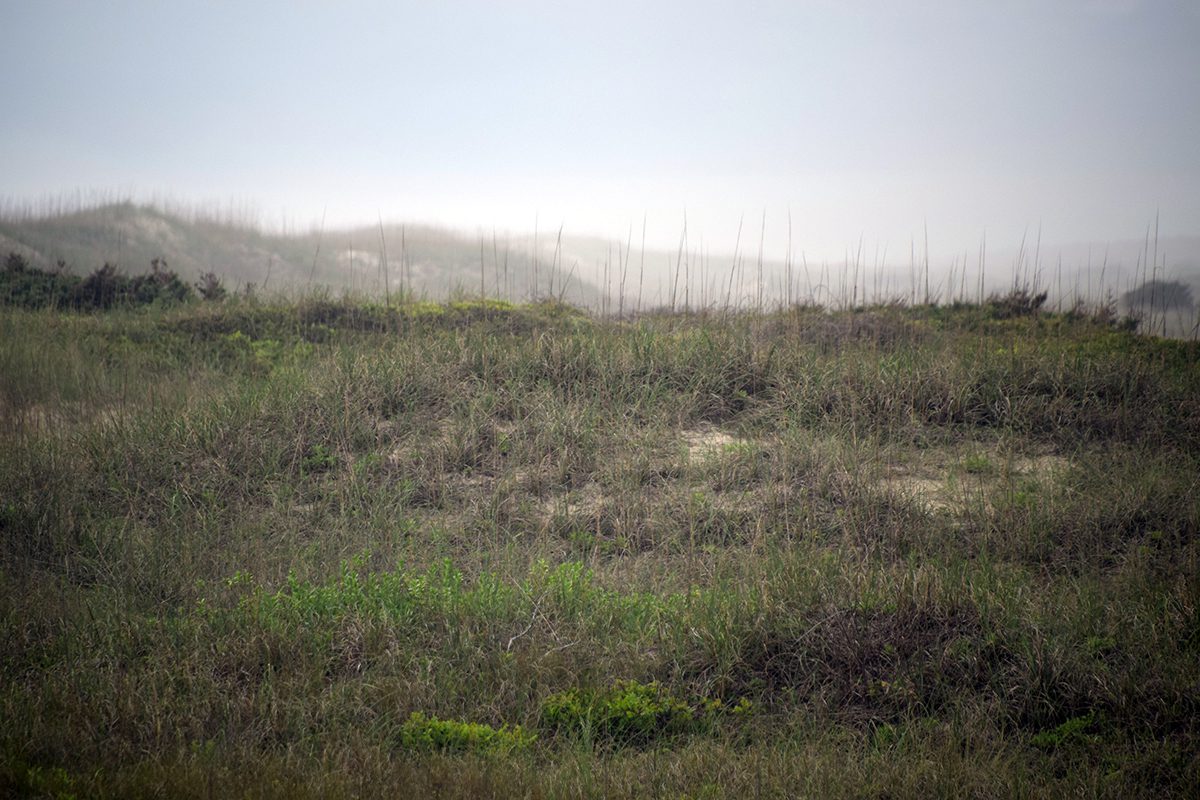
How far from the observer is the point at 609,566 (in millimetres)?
6590

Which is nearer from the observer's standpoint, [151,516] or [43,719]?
[43,719]

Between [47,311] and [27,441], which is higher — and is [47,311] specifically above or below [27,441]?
above

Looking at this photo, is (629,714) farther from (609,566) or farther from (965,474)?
(965,474)

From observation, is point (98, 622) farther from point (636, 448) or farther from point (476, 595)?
point (636, 448)

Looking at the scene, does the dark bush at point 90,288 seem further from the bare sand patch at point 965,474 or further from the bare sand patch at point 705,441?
the bare sand patch at point 965,474

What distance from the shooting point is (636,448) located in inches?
334

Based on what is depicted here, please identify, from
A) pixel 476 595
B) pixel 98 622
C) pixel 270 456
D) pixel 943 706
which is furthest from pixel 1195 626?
pixel 270 456

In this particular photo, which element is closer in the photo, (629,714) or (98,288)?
(629,714)

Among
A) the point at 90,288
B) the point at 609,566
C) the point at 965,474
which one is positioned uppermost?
the point at 90,288

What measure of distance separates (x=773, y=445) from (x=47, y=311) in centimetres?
1387

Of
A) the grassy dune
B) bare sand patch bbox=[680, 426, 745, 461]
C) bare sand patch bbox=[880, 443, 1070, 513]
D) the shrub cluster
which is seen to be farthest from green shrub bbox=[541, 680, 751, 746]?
the shrub cluster

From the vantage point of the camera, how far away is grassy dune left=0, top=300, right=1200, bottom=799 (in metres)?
3.96

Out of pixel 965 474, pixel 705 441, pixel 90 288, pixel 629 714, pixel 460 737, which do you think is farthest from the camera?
pixel 90 288

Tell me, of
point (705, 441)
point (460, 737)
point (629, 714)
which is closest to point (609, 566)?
point (629, 714)
